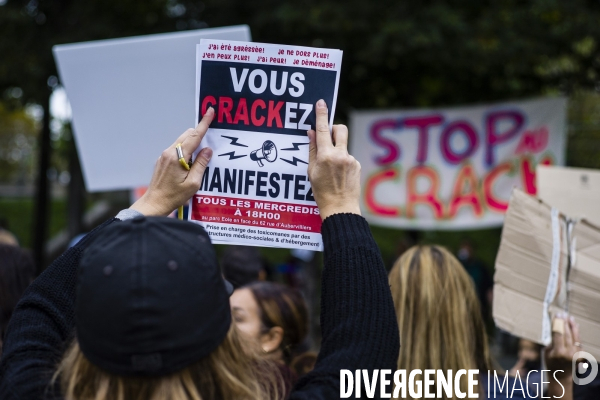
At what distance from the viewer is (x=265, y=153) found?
1807 mm

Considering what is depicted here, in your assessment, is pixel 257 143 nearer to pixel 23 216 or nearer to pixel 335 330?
pixel 335 330

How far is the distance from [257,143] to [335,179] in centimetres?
43

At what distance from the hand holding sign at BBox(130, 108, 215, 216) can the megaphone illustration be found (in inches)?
7.6

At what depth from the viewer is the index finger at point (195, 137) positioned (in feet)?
5.46

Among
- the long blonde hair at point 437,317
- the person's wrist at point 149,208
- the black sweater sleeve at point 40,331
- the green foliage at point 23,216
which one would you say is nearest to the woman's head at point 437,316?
→ the long blonde hair at point 437,317

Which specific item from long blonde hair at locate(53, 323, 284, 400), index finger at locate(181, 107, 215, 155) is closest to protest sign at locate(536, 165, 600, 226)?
index finger at locate(181, 107, 215, 155)

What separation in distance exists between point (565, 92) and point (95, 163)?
20.8 ft

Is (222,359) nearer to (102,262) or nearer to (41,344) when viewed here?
(102,262)

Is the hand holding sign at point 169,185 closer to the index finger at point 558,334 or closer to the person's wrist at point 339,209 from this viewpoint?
the person's wrist at point 339,209

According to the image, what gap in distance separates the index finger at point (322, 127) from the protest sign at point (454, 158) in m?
5.16

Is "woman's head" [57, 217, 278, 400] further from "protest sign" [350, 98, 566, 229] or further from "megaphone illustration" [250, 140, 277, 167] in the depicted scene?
"protest sign" [350, 98, 566, 229]

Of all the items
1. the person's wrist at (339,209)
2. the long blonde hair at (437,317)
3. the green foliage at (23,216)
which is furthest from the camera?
the green foliage at (23,216)

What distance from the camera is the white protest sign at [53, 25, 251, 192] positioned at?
9.64 feet

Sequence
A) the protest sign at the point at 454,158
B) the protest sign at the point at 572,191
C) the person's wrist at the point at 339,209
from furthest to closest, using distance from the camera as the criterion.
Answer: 1. the protest sign at the point at 454,158
2. the protest sign at the point at 572,191
3. the person's wrist at the point at 339,209
